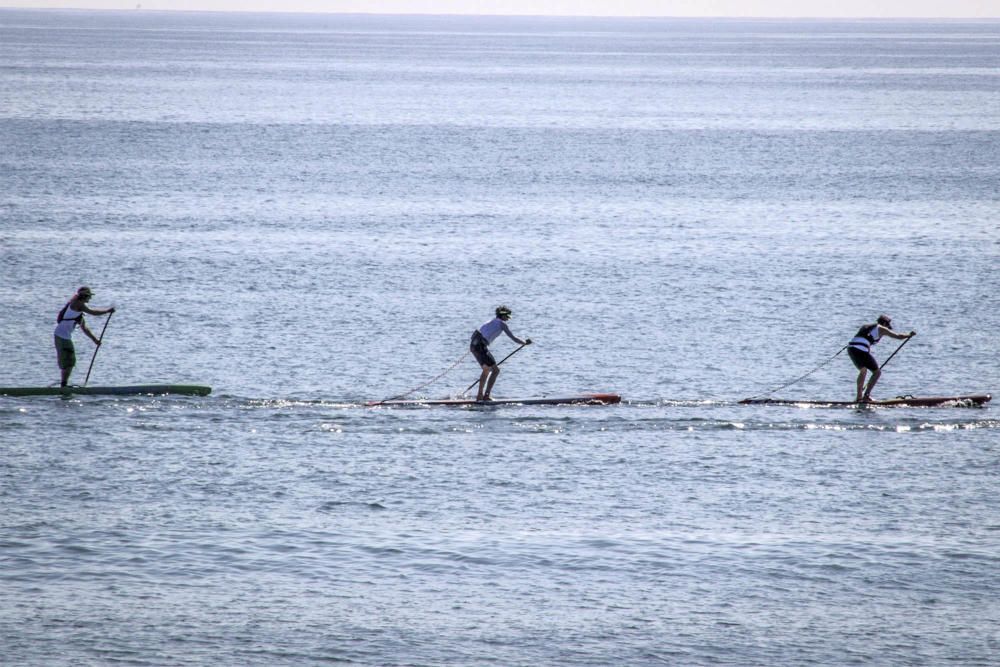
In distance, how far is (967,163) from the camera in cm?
8806

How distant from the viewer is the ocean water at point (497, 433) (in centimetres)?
2048

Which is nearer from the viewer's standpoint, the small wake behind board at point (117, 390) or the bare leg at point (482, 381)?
the small wake behind board at point (117, 390)

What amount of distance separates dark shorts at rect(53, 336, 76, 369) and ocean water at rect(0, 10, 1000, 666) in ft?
3.39

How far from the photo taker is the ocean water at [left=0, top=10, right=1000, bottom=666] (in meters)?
20.5

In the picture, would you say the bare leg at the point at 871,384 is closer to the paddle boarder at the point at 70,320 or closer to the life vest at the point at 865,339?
the life vest at the point at 865,339

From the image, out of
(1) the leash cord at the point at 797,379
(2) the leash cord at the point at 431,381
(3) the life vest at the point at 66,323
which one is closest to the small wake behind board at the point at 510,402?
(2) the leash cord at the point at 431,381

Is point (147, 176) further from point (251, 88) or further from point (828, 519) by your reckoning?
point (251, 88)

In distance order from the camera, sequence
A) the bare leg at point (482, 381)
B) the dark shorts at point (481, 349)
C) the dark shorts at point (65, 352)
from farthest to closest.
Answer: the bare leg at point (482, 381)
the dark shorts at point (481, 349)
the dark shorts at point (65, 352)

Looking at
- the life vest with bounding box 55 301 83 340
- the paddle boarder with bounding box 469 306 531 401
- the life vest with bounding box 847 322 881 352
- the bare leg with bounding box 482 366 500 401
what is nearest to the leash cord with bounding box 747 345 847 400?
the life vest with bounding box 847 322 881 352

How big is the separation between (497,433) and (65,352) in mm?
9386

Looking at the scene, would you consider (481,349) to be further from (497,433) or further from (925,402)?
(925,402)

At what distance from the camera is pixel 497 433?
29500 millimetres

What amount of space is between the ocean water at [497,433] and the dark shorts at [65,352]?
1032mm

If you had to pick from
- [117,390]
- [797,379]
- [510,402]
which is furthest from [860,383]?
[117,390]
